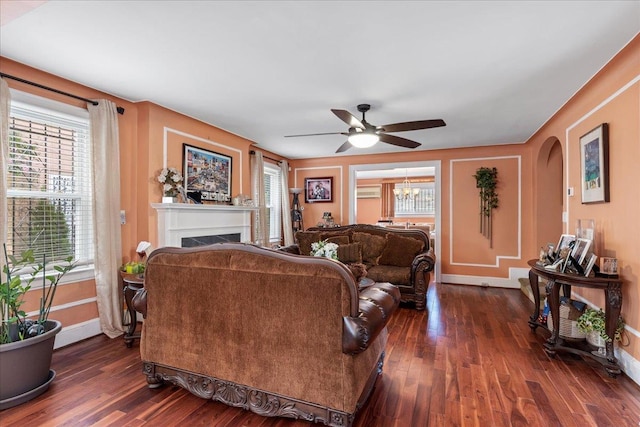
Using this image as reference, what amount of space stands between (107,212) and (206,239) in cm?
129

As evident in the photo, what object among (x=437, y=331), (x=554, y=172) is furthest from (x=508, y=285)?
(x=437, y=331)

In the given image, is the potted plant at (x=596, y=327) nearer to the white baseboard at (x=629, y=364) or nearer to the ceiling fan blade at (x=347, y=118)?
the white baseboard at (x=629, y=364)

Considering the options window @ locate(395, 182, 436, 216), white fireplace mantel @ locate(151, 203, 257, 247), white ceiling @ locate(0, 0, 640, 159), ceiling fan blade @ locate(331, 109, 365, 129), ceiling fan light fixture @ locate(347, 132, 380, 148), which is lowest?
white fireplace mantel @ locate(151, 203, 257, 247)

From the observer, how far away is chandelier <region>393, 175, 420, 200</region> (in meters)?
9.73

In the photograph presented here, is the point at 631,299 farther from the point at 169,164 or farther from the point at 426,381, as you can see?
the point at 169,164

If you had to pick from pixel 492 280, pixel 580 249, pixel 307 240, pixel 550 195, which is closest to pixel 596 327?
pixel 580 249

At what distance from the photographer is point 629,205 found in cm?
246

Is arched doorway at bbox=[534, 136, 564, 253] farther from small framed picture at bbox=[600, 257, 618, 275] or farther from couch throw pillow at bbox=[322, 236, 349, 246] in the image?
couch throw pillow at bbox=[322, 236, 349, 246]

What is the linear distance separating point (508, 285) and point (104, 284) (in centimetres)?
599

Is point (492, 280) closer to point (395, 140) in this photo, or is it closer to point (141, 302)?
point (395, 140)

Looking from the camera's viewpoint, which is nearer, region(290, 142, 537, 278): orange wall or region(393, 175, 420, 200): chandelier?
region(290, 142, 537, 278): orange wall

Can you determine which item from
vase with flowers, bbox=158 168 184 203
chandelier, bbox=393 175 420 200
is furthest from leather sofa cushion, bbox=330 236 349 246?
chandelier, bbox=393 175 420 200

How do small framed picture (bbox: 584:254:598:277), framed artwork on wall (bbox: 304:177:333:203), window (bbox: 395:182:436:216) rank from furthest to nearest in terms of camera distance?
window (bbox: 395:182:436:216)
framed artwork on wall (bbox: 304:177:333:203)
small framed picture (bbox: 584:254:598:277)

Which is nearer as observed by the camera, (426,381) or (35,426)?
(35,426)
